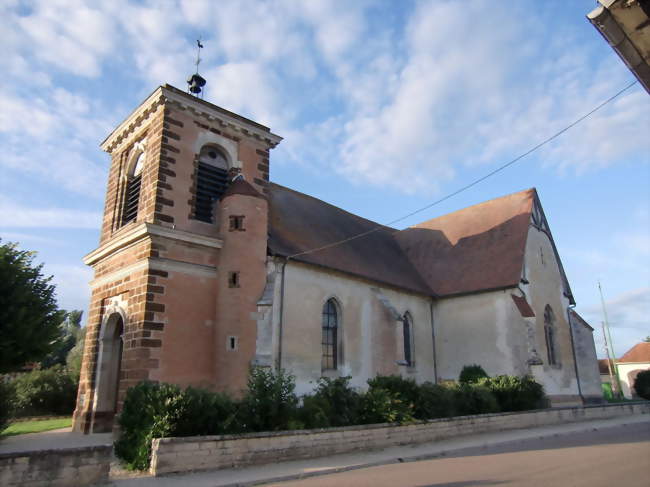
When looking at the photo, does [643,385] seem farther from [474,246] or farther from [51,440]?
[51,440]

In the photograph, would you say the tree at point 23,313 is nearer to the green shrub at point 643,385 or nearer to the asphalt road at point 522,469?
the asphalt road at point 522,469

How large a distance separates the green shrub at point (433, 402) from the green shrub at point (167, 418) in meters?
5.88

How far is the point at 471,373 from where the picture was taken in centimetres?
2053

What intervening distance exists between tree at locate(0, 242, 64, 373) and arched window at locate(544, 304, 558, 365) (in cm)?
2063

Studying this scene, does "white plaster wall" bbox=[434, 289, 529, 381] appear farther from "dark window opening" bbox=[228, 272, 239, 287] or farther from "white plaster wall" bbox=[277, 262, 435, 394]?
"dark window opening" bbox=[228, 272, 239, 287]

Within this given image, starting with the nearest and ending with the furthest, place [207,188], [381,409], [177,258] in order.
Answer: [381,409], [177,258], [207,188]

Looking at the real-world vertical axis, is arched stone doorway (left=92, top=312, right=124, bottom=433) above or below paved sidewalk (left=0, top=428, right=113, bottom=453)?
above

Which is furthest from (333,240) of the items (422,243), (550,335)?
(550,335)

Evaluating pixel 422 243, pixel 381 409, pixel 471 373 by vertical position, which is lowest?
pixel 381 409

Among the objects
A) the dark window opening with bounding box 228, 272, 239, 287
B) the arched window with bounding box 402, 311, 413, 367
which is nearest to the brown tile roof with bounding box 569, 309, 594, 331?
the arched window with bounding box 402, 311, 413, 367

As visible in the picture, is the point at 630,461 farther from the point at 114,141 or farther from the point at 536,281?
the point at 114,141

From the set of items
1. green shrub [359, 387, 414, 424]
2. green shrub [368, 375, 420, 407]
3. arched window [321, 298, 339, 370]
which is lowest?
green shrub [359, 387, 414, 424]

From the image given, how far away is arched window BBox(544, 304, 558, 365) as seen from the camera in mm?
23047

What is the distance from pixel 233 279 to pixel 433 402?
7240 millimetres
